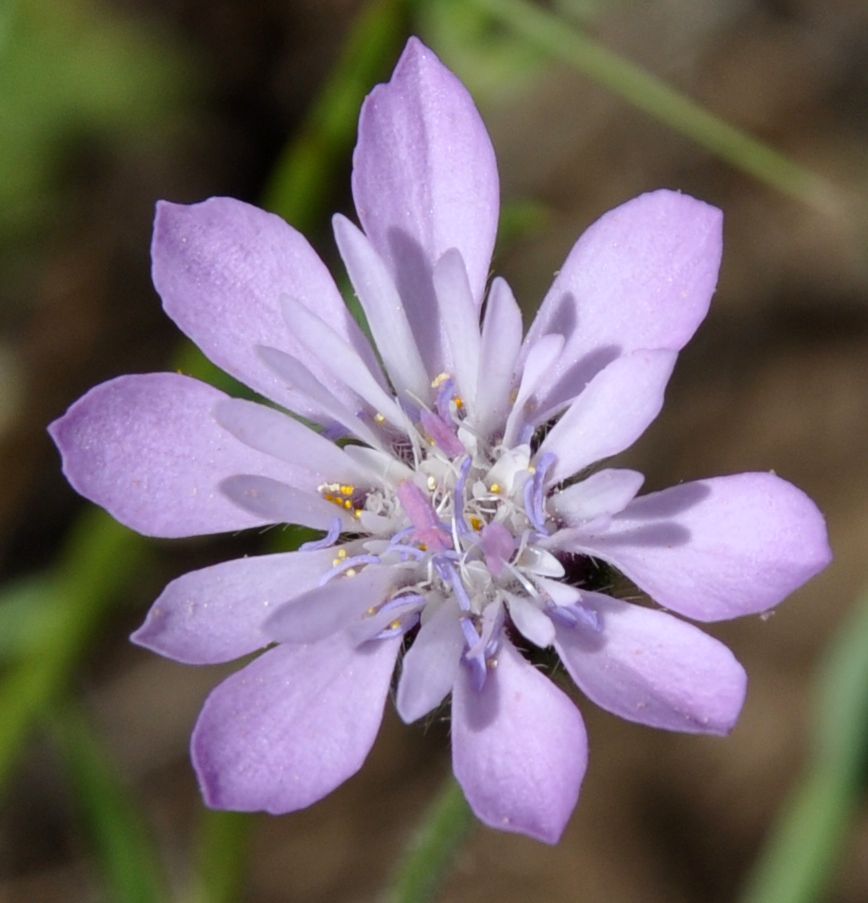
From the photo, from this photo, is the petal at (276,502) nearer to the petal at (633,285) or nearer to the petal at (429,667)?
the petal at (429,667)

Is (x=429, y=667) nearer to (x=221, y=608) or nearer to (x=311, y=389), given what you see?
(x=221, y=608)

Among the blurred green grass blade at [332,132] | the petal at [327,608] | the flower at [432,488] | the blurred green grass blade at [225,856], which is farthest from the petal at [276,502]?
the blurred green grass blade at [332,132]

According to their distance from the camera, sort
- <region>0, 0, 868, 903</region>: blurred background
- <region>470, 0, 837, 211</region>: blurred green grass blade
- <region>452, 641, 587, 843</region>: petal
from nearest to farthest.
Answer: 1. <region>452, 641, 587, 843</region>: petal
2. <region>470, 0, 837, 211</region>: blurred green grass blade
3. <region>0, 0, 868, 903</region>: blurred background

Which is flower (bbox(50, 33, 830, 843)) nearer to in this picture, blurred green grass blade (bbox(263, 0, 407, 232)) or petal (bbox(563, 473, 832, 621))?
petal (bbox(563, 473, 832, 621))

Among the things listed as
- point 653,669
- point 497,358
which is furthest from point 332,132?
point 653,669


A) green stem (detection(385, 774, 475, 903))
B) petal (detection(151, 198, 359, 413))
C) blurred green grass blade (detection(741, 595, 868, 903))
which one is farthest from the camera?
blurred green grass blade (detection(741, 595, 868, 903))

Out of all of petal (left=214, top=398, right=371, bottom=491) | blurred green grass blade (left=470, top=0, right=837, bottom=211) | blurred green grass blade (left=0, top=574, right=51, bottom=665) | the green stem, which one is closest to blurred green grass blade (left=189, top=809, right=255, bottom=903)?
the green stem
